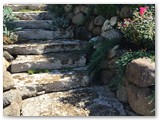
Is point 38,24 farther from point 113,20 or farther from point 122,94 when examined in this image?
point 122,94

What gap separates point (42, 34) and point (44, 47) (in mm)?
438

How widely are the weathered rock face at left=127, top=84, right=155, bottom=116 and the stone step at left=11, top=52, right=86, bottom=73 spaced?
1.04 metres

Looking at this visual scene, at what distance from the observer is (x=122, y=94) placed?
3.62 metres

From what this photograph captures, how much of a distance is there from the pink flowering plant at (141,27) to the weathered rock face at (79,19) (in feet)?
3.31

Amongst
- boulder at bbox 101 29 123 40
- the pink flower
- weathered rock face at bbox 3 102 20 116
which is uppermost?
the pink flower

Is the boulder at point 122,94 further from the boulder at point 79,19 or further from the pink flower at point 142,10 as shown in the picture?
the boulder at point 79,19

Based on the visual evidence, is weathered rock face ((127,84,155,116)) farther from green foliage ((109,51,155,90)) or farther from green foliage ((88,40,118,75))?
green foliage ((88,40,118,75))

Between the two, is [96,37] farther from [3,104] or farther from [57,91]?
[3,104]

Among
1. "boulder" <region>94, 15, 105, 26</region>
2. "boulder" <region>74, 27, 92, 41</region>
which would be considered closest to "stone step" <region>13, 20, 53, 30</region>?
"boulder" <region>74, 27, 92, 41</region>

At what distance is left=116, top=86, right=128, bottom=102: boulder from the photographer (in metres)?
3.59

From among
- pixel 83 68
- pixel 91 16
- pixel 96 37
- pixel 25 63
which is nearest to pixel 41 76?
pixel 25 63

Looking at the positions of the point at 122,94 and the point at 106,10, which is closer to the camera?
the point at 122,94

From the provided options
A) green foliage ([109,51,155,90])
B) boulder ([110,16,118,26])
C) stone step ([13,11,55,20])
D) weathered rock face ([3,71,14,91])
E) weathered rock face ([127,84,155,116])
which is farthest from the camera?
stone step ([13,11,55,20])

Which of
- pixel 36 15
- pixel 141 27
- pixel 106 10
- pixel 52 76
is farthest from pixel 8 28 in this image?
pixel 141 27
